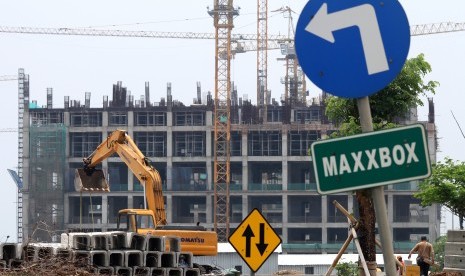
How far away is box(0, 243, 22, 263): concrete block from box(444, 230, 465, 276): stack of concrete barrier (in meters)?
10.6

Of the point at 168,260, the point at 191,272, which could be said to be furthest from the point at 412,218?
the point at 168,260

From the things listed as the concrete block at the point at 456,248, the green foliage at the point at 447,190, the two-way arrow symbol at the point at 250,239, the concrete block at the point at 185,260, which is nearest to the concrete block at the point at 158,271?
the concrete block at the point at 185,260

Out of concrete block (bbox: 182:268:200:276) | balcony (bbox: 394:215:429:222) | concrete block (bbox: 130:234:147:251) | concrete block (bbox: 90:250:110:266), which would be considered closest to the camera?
concrete block (bbox: 90:250:110:266)

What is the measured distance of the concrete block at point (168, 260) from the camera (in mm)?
22625

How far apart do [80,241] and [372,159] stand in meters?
15.6

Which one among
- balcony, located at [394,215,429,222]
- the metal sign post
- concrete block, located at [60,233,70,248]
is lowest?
balcony, located at [394,215,429,222]

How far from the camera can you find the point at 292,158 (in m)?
156

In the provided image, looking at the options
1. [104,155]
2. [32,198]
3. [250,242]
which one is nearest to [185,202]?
[32,198]

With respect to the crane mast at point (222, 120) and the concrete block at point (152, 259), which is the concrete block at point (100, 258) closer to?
the concrete block at point (152, 259)

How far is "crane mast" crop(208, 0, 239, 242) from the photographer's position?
488ft

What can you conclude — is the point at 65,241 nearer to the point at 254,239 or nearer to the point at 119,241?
the point at 119,241

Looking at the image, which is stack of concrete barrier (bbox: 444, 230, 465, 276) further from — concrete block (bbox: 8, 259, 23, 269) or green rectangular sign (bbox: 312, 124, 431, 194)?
green rectangular sign (bbox: 312, 124, 431, 194)

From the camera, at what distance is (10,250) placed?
1928 centimetres

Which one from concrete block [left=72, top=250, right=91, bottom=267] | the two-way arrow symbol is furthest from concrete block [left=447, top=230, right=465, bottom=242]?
the two-way arrow symbol
